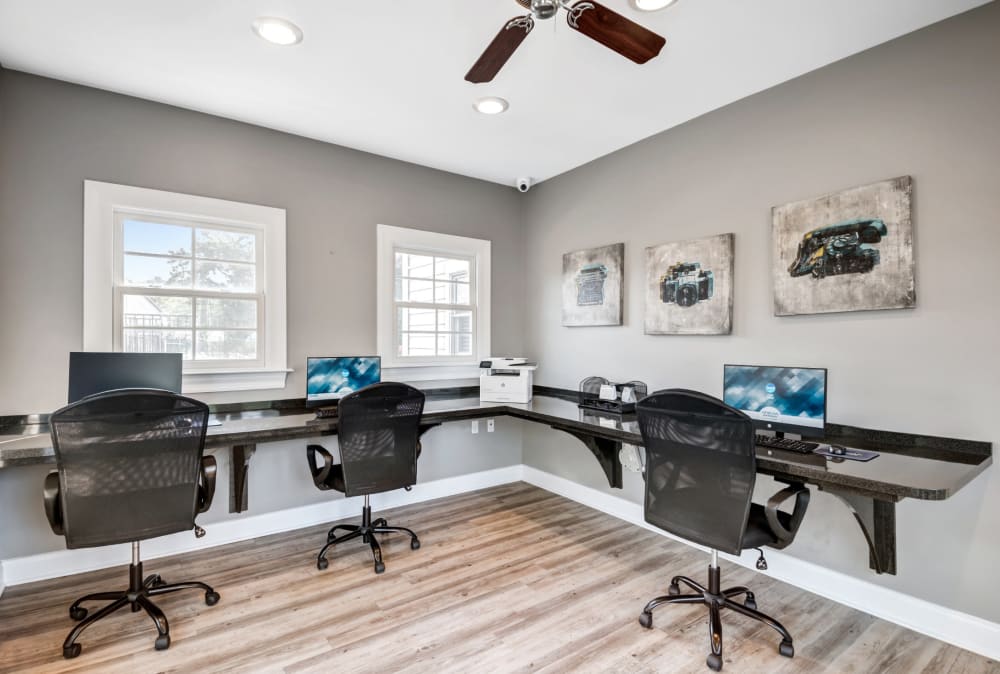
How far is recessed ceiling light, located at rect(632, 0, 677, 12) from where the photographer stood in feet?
6.46

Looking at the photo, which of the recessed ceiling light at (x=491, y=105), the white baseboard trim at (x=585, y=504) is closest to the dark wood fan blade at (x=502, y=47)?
the recessed ceiling light at (x=491, y=105)

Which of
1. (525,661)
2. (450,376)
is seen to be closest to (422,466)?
(450,376)

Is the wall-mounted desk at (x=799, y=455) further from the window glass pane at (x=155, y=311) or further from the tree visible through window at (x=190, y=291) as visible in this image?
the window glass pane at (x=155, y=311)

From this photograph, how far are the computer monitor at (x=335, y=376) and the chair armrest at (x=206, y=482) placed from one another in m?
0.85

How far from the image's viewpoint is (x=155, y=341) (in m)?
2.94

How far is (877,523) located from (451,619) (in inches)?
75.0

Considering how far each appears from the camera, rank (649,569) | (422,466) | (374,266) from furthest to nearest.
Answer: (422,466) → (374,266) → (649,569)

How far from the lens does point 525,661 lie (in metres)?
2.01

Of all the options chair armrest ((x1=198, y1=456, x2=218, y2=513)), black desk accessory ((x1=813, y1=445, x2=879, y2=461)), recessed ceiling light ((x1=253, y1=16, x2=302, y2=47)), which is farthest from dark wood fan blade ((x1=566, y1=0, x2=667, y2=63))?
chair armrest ((x1=198, y1=456, x2=218, y2=513))

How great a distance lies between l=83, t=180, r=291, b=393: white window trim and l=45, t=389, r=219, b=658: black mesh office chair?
0.92 m

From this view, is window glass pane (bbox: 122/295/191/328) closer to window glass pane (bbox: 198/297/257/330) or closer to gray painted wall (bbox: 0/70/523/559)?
window glass pane (bbox: 198/297/257/330)

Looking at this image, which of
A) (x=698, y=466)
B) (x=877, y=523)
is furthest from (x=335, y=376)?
(x=877, y=523)

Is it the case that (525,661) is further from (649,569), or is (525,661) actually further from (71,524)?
(71,524)

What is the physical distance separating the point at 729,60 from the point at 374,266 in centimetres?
261
